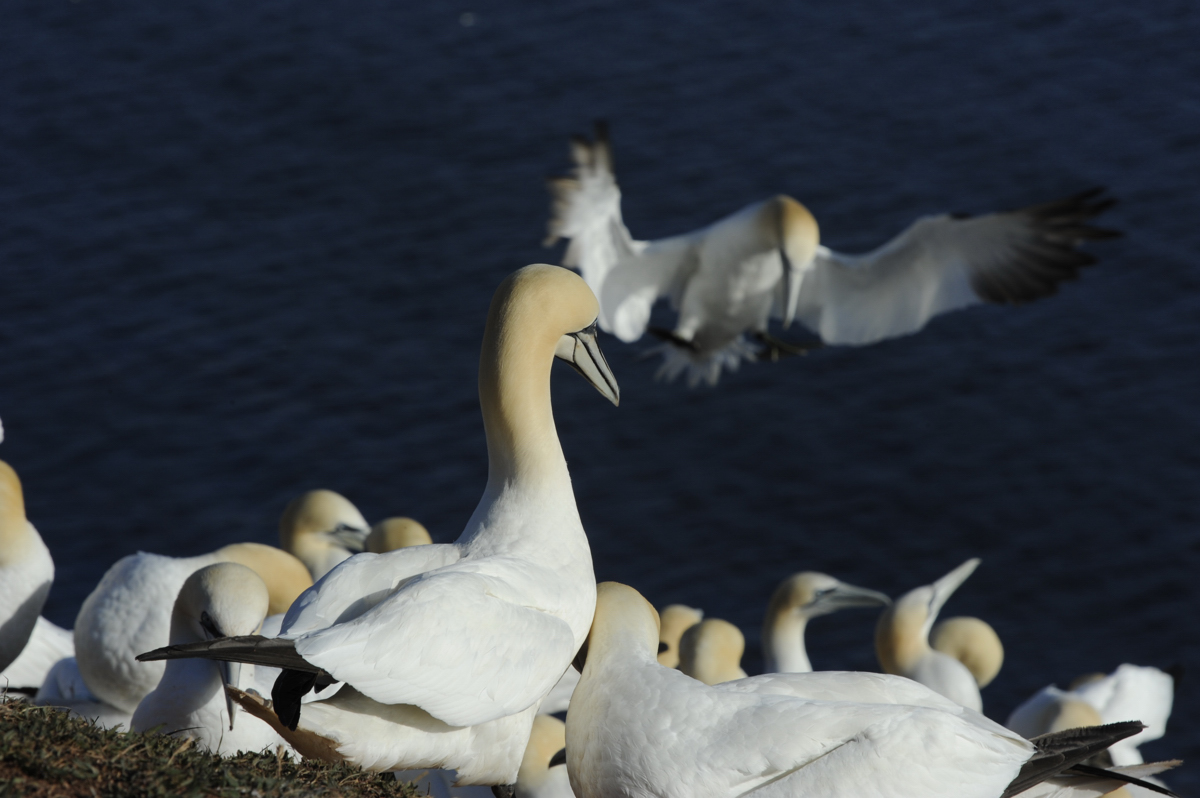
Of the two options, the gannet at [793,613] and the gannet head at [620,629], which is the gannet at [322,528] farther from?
the gannet head at [620,629]

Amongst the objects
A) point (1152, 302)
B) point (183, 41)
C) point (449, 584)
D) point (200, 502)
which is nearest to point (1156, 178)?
point (1152, 302)

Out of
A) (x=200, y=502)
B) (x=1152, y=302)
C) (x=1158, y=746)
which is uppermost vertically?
(x=1152, y=302)

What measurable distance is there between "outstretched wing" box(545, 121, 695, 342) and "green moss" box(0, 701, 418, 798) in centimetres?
550

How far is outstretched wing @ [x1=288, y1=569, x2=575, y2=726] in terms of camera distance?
3553 millimetres

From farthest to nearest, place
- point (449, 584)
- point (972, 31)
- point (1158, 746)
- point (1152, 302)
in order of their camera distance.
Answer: point (972, 31)
point (1152, 302)
point (1158, 746)
point (449, 584)

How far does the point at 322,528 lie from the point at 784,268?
140 inches

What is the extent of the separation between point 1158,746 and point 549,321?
662cm

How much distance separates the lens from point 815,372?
12.7 meters

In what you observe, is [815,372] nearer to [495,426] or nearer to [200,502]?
[200,502]

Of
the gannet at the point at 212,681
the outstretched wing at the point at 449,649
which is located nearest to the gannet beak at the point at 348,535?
the gannet at the point at 212,681

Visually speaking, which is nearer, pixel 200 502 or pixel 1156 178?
pixel 200 502

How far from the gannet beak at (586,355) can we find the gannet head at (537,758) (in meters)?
1.67

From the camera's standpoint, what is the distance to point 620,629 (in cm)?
425

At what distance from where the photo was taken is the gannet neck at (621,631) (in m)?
4.20
